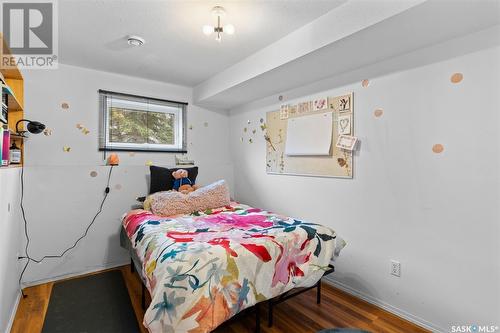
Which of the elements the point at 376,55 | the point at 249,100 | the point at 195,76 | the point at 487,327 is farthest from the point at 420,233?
the point at 195,76

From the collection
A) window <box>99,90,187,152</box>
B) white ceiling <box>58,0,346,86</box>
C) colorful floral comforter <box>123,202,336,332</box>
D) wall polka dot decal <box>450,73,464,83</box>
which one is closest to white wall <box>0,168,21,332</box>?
colorful floral comforter <box>123,202,336,332</box>

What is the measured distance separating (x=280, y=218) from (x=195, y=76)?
81.7 inches

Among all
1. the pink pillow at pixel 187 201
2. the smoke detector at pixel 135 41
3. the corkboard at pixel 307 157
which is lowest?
the pink pillow at pixel 187 201

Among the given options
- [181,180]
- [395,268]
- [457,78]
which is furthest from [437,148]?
[181,180]

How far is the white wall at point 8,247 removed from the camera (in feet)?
5.32

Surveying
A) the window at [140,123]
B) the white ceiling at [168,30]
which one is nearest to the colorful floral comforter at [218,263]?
the window at [140,123]

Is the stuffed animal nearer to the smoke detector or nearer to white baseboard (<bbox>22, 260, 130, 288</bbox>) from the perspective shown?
white baseboard (<bbox>22, 260, 130, 288</bbox>)

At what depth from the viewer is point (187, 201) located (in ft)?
8.47

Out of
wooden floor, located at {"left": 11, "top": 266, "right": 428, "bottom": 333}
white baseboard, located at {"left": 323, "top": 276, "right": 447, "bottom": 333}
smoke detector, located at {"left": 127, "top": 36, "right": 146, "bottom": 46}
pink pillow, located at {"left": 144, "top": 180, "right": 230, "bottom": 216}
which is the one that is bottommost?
wooden floor, located at {"left": 11, "top": 266, "right": 428, "bottom": 333}

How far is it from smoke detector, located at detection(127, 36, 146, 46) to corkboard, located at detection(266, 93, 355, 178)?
1.63 metres

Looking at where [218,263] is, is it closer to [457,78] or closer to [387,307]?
[387,307]

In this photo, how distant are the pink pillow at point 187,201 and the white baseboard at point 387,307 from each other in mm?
1392

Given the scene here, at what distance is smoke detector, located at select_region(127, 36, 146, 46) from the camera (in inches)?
85.7

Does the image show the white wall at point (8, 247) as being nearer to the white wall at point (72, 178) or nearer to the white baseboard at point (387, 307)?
the white wall at point (72, 178)
